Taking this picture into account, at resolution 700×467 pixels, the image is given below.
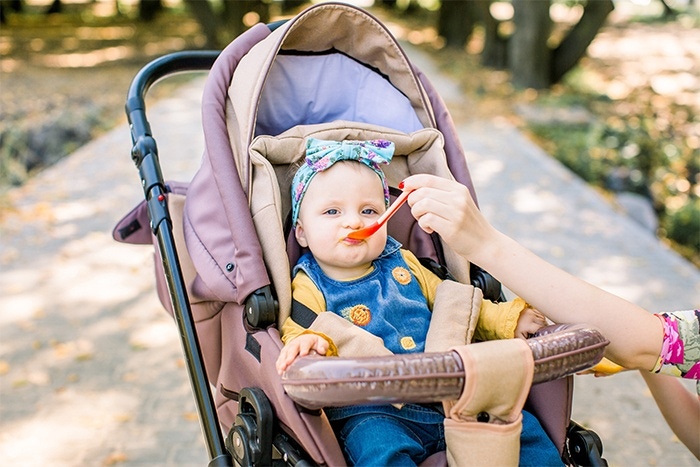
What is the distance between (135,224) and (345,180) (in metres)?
0.90

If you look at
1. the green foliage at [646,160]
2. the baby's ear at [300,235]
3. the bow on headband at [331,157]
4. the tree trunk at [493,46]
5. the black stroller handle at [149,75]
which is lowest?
the tree trunk at [493,46]

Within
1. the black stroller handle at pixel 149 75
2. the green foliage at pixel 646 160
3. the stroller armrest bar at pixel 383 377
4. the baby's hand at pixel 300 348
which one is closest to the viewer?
the stroller armrest bar at pixel 383 377

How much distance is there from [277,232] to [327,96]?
2.25 ft

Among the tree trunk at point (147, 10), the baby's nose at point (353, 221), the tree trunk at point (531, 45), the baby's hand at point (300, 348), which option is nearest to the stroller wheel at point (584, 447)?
the baby's hand at point (300, 348)

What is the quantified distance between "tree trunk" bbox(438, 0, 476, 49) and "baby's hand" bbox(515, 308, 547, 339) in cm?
1431

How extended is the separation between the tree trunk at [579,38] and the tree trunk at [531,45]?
202 mm

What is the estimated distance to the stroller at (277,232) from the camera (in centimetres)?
170

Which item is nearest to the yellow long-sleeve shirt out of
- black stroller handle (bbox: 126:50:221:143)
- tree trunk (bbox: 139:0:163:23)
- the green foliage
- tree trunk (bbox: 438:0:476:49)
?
black stroller handle (bbox: 126:50:221:143)

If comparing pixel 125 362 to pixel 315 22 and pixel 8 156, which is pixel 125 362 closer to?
pixel 315 22

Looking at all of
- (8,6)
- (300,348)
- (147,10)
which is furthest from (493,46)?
(8,6)

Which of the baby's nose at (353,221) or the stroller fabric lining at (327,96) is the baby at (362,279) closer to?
the baby's nose at (353,221)

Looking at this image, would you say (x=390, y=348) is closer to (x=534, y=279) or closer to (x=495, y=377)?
(x=534, y=279)

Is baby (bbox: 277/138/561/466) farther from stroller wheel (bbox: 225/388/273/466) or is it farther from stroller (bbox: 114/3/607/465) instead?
stroller wheel (bbox: 225/388/273/466)

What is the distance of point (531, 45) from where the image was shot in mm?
10945
